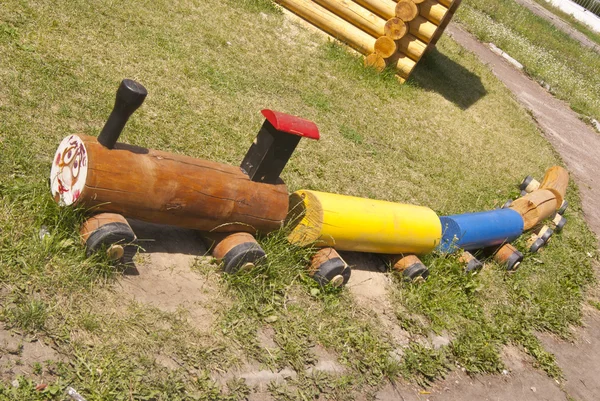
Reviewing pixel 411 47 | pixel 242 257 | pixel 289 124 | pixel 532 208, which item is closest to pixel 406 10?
pixel 411 47

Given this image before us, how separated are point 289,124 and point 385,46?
5387 millimetres

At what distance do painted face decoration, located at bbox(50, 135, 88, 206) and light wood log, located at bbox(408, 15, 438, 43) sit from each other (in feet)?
22.0

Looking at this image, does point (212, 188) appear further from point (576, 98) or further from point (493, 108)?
point (576, 98)

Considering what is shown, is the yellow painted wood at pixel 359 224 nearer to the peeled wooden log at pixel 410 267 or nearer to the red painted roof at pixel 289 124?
the peeled wooden log at pixel 410 267

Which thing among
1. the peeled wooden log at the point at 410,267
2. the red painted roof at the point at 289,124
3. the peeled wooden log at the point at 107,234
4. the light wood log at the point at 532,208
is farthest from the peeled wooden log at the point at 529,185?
the peeled wooden log at the point at 107,234

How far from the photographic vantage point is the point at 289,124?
423 centimetres

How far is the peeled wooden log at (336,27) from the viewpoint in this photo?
945cm

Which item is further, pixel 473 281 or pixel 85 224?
pixel 473 281

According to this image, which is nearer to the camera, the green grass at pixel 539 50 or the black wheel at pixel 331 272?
the black wheel at pixel 331 272

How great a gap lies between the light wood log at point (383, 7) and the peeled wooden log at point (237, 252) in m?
6.02

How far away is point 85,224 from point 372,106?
17.3 feet

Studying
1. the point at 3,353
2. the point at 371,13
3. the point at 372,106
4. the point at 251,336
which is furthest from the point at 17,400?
the point at 371,13

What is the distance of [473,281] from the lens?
570 cm

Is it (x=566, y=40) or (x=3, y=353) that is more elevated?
(x=566, y=40)
